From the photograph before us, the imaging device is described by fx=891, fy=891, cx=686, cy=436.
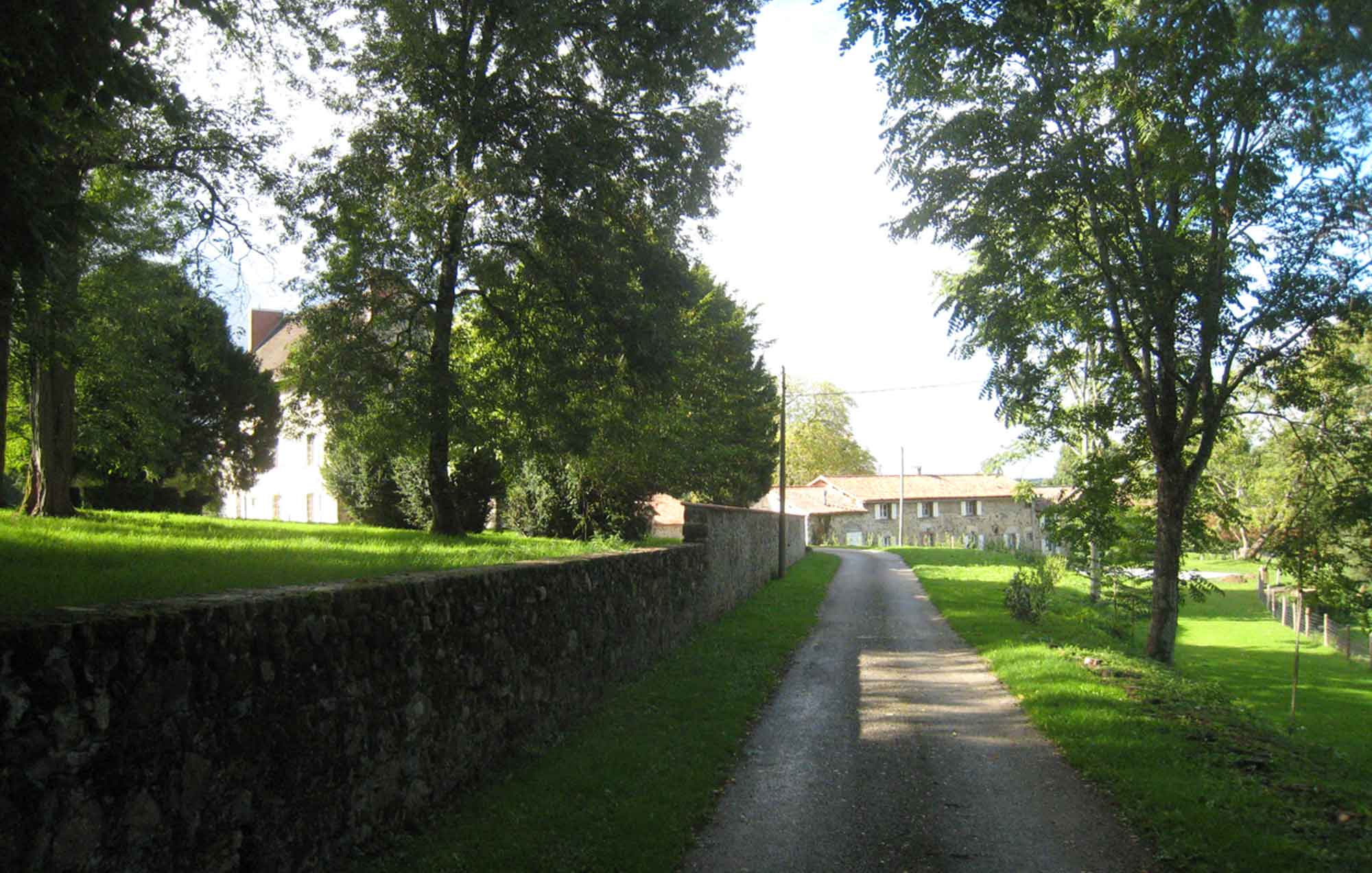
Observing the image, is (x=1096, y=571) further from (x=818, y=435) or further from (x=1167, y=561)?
(x=818, y=435)

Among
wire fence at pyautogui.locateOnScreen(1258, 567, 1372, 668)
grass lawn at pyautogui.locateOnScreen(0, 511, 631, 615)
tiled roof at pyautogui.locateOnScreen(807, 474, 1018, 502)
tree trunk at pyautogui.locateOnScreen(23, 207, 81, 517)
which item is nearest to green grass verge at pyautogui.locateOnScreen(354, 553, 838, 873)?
grass lawn at pyautogui.locateOnScreen(0, 511, 631, 615)

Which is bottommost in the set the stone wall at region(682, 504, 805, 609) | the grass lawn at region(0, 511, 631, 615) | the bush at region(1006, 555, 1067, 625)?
the bush at region(1006, 555, 1067, 625)

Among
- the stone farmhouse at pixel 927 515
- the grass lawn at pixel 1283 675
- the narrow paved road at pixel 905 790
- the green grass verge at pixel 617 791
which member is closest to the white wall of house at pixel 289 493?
the green grass verge at pixel 617 791

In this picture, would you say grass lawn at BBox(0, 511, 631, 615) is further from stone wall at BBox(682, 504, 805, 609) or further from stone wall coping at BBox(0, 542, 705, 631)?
stone wall at BBox(682, 504, 805, 609)

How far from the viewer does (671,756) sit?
7805 mm

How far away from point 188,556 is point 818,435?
7927 cm

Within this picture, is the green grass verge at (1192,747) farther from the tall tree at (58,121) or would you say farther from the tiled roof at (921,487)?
the tiled roof at (921,487)

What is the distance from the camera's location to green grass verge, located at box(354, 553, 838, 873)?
5.46 m

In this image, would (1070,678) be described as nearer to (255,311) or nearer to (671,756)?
(671,756)

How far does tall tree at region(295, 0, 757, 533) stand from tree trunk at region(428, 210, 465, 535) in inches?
1.0

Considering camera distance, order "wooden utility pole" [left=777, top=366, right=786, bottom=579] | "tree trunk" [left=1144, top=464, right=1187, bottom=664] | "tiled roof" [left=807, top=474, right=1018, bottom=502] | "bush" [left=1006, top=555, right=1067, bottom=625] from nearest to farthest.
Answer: "tree trunk" [left=1144, top=464, right=1187, bottom=664], "bush" [left=1006, top=555, right=1067, bottom=625], "wooden utility pole" [left=777, top=366, right=786, bottom=579], "tiled roof" [left=807, top=474, right=1018, bottom=502]

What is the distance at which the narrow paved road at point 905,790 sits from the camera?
569cm

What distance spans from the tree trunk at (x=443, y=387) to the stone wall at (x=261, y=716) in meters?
6.51

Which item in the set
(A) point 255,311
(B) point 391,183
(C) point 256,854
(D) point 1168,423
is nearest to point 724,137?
(B) point 391,183
